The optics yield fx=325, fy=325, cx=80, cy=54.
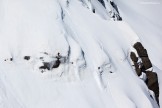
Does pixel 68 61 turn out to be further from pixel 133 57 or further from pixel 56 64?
pixel 133 57

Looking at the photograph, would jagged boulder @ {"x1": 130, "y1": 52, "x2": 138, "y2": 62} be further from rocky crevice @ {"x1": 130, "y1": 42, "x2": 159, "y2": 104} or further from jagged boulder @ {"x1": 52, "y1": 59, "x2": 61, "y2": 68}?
jagged boulder @ {"x1": 52, "y1": 59, "x2": 61, "y2": 68}

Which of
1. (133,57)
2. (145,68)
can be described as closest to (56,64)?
(133,57)

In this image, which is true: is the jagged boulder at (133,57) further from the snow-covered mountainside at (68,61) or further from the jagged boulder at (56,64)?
the jagged boulder at (56,64)

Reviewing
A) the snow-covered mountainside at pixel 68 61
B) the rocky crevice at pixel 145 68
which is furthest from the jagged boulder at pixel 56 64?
the rocky crevice at pixel 145 68

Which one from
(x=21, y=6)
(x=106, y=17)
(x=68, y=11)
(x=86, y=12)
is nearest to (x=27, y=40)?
(x=21, y=6)

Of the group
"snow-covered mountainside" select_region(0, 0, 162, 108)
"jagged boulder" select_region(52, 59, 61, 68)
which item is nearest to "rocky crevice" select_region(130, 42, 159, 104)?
"snow-covered mountainside" select_region(0, 0, 162, 108)

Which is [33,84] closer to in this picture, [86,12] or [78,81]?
[78,81]

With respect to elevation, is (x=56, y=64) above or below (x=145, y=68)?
above
